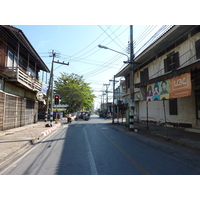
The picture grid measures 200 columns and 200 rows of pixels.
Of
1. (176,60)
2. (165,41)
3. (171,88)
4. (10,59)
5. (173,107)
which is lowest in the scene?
(173,107)

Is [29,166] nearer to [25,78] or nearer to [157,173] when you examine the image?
[157,173]

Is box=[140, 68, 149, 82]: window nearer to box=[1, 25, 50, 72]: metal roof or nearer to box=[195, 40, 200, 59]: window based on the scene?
box=[195, 40, 200, 59]: window

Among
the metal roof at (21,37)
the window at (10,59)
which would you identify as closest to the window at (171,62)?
the metal roof at (21,37)

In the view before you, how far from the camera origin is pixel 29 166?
450 cm

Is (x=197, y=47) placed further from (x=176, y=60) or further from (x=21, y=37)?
(x=21, y=37)

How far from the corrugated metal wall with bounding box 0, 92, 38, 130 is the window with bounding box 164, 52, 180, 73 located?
45.2 ft

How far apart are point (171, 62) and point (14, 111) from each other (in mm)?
14459

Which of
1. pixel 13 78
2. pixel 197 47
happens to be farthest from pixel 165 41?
pixel 13 78

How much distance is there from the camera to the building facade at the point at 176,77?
9.04 m

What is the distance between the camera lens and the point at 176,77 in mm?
9211

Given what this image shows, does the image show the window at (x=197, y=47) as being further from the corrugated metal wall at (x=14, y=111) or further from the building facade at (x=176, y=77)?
the corrugated metal wall at (x=14, y=111)

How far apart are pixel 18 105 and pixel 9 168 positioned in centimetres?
1095

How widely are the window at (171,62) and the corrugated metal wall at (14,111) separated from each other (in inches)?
542

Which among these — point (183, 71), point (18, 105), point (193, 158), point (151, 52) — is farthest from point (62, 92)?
point (193, 158)
